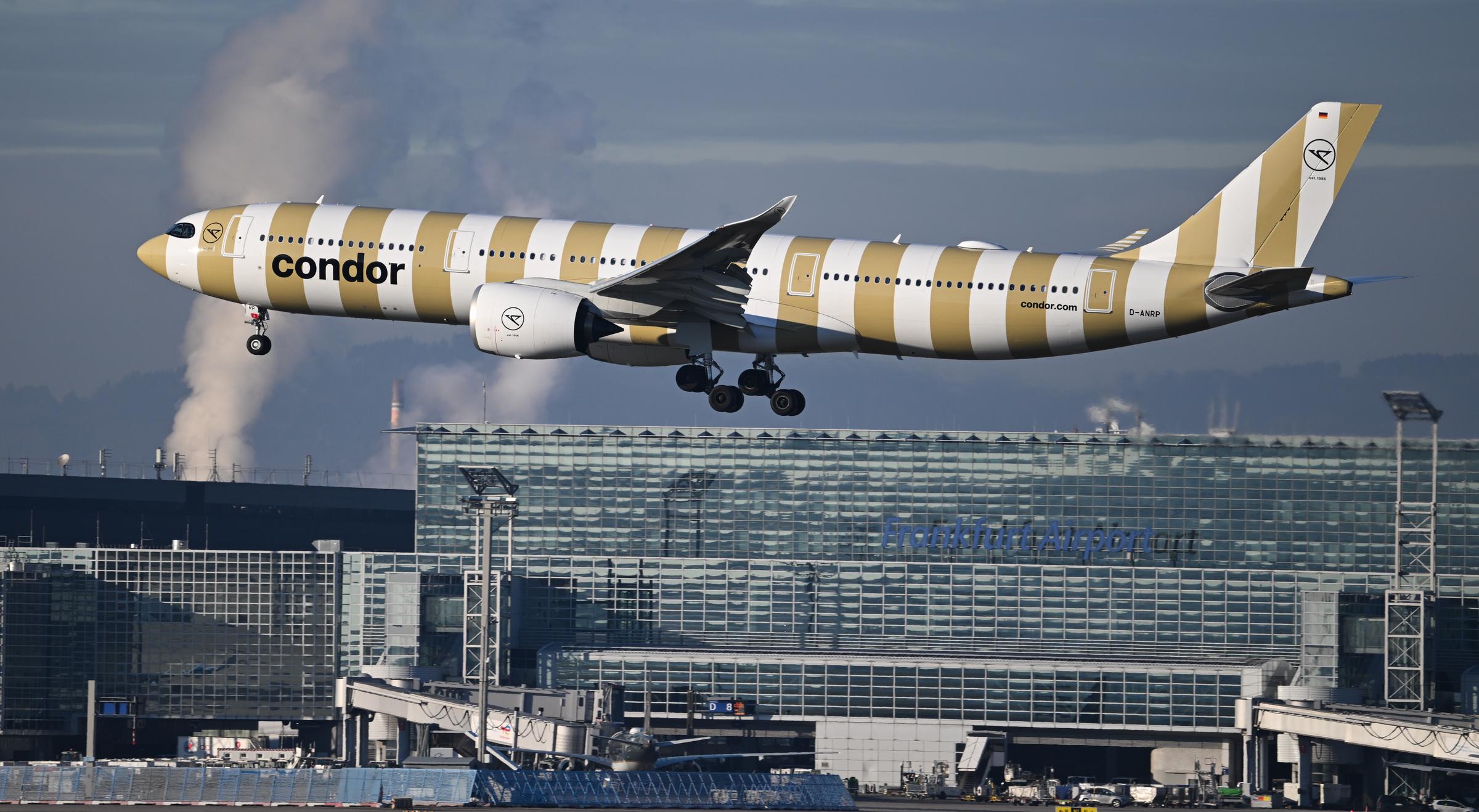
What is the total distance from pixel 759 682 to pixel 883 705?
8814 millimetres

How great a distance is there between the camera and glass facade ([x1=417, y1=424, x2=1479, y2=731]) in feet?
476

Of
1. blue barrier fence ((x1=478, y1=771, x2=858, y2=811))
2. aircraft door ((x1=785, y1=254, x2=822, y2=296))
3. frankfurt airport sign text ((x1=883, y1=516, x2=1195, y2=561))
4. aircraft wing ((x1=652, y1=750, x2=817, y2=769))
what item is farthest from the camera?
frankfurt airport sign text ((x1=883, y1=516, x2=1195, y2=561))

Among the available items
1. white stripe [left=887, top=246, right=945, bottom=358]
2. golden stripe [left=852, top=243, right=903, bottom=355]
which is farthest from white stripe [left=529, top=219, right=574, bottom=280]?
white stripe [left=887, top=246, right=945, bottom=358]

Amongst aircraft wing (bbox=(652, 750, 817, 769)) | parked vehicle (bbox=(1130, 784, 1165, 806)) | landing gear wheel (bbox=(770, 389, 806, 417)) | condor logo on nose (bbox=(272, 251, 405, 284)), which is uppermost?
condor logo on nose (bbox=(272, 251, 405, 284))

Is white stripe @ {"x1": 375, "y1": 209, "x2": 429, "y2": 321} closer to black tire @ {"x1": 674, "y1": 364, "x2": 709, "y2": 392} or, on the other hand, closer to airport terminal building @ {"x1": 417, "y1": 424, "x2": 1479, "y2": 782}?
black tire @ {"x1": 674, "y1": 364, "x2": 709, "y2": 392}

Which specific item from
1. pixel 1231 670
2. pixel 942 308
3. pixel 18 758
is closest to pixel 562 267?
pixel 942 308

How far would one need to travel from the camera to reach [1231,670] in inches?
4958

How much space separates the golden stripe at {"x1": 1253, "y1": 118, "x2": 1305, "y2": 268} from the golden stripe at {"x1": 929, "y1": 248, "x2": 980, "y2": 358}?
9.24 metres

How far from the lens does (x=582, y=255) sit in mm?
66125

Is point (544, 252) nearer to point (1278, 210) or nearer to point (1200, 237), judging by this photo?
point (1200, 237)

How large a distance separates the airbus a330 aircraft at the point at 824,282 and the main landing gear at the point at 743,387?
0.83m

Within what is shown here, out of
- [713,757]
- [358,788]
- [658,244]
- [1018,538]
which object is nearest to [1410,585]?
[1018,538]

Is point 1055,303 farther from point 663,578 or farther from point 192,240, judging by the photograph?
point 663,578

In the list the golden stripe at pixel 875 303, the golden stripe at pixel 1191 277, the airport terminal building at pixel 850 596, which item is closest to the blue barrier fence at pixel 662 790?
the golden stripe at pixel 875 303
